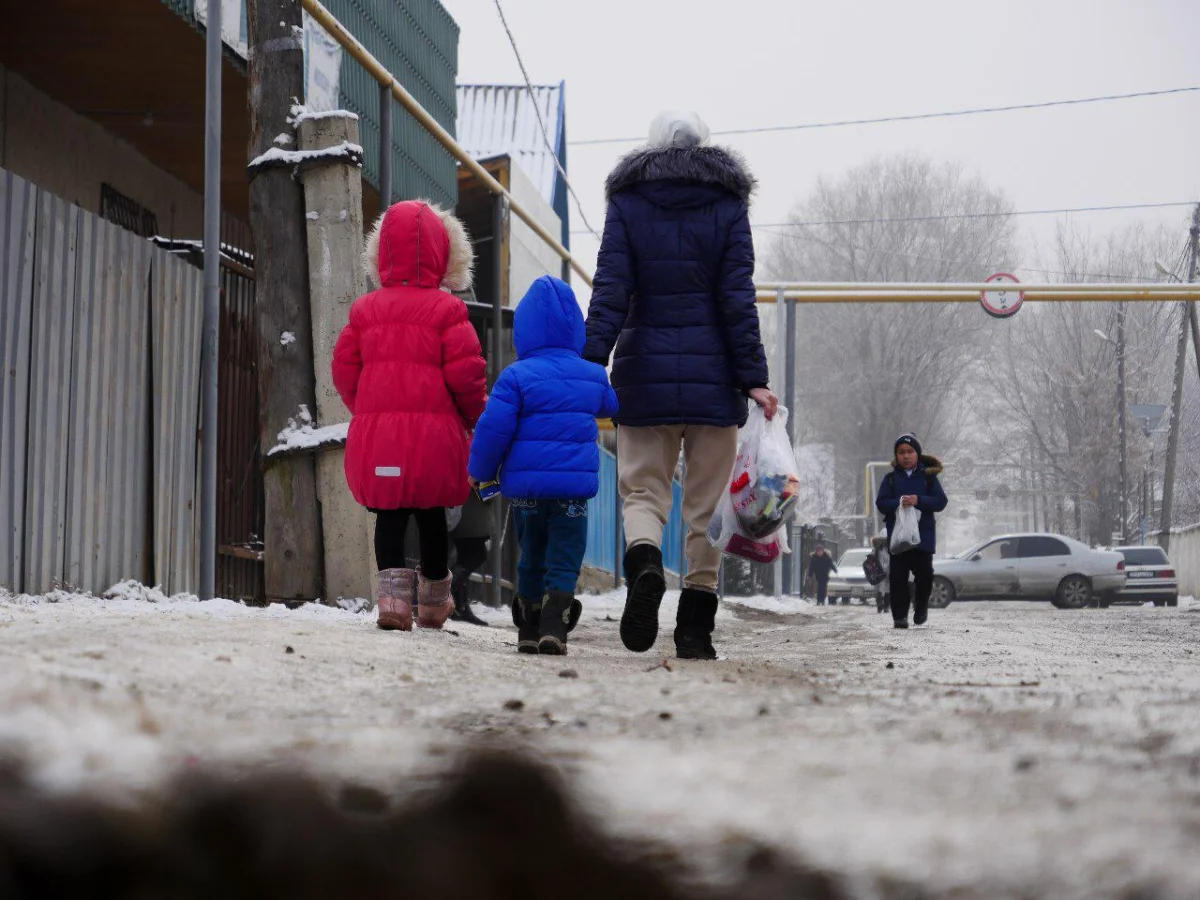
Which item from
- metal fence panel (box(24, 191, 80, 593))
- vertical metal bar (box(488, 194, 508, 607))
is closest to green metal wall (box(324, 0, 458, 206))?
vertical metal bar (box(488, 194, 508, 607))

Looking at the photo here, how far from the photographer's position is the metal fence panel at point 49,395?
17.3 ft

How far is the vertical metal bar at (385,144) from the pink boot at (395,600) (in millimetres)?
2275

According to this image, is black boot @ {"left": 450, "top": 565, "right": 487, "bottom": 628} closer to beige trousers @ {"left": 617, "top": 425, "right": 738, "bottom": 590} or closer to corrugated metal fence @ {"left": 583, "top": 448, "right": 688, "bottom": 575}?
beige trousers @ {"left": 617, "top": 425, "right": 738, "bottom": 590}

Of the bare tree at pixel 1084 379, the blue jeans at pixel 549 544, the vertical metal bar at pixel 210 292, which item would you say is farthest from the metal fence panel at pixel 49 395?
the bare tree at pixel 1084 379

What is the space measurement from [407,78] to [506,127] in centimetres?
1098

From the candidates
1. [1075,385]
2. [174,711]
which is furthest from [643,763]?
[1075,385]

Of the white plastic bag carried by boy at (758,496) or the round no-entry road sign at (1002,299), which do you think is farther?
the round no-entry road sign at (1002,299)

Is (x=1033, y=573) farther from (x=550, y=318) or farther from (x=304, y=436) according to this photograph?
(x=550, y=318)

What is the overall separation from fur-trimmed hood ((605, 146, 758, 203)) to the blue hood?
42 centimetres

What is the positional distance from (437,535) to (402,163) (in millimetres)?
4693

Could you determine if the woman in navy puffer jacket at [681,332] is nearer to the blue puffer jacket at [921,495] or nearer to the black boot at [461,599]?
the black boot at [461,599]

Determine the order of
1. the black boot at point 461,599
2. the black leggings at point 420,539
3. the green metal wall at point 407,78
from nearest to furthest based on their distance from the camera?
1. the black leggings at point 420,539
2. the black boot at point 461,599
3. the green metal wall at point 407,78

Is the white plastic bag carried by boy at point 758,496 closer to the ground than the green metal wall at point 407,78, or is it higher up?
closer to the ground

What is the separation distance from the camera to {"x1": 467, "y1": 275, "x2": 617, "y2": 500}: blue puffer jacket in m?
5.12
